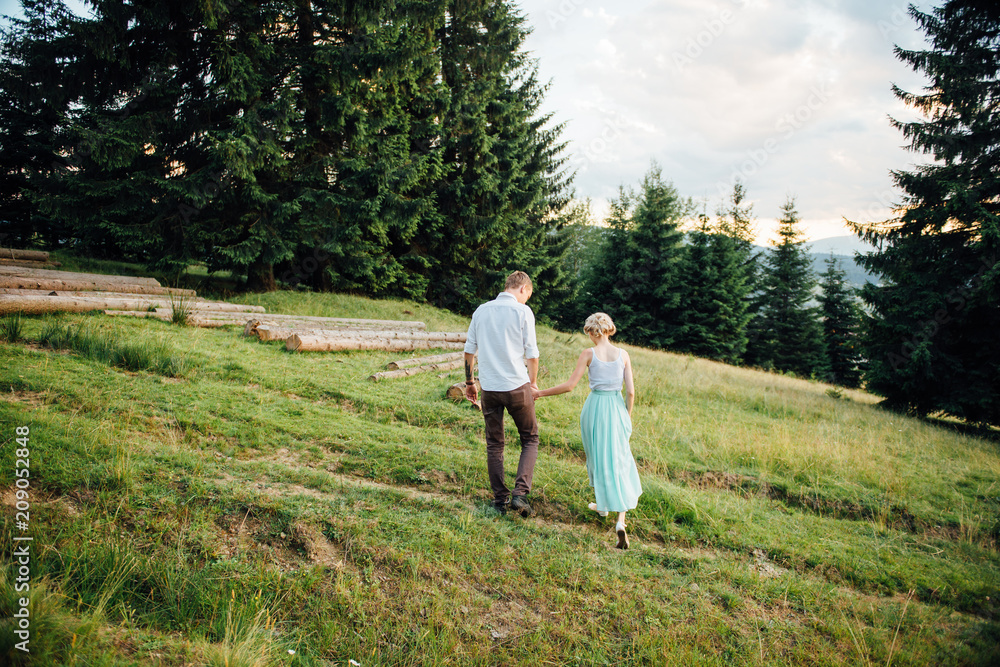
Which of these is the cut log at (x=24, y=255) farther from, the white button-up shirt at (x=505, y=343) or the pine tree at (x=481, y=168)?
the white button-up shirt at (x=505, y=343)

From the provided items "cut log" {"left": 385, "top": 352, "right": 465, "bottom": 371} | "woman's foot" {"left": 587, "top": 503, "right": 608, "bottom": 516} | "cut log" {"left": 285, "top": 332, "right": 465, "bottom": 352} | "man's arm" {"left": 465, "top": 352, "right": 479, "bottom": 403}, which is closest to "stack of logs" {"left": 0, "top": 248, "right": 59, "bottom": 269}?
"cut log" {"left": 285, "top": 332, "right": 465, "bottom": 352}

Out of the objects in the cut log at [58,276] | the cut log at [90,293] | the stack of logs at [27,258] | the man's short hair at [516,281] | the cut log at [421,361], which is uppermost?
the man's short hair at [516,281]

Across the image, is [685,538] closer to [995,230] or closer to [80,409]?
[80,409]

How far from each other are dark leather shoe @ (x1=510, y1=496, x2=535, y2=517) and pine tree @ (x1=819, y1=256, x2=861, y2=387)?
1609 inches

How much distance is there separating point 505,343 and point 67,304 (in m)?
9.50

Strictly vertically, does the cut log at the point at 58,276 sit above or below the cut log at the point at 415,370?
above

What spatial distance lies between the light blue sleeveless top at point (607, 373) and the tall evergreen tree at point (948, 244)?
47.0ft

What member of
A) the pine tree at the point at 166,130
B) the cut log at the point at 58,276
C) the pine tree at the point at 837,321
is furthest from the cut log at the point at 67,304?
the pine tree at the point at 837,321

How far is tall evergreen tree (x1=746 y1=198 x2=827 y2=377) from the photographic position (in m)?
36.9

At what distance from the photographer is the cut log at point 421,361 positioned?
9680mm

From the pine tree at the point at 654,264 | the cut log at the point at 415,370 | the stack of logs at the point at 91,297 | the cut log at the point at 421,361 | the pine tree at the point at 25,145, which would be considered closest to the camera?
the stack of logs at the point at 91,297

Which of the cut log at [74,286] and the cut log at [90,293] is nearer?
the cut log at [90,293]

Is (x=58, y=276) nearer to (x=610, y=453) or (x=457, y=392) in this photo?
(x=457, y=392)

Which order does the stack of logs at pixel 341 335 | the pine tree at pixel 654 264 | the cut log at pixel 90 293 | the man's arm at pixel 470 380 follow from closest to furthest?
1. the man's arm at pixel 470 380
2. the cut log at pixel 90 293
3. the stack of logs at pixel 341 335
4. the pine tree at pixel 654 264
